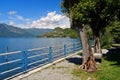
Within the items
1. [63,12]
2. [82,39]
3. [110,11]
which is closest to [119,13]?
[110,11]

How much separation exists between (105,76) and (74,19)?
538 centimetres

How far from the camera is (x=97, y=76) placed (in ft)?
44.9

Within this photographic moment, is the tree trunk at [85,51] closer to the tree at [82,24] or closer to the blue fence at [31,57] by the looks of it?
the tree at [82,24]

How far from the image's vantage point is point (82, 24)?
17.1 m

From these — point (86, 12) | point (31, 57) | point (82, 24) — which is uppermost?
point (86, 12)

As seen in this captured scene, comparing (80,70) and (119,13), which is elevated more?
(119,13)

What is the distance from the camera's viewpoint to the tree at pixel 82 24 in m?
16.2

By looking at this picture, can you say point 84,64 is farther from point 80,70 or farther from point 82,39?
point 82,39

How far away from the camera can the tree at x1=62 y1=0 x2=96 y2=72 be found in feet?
53.2

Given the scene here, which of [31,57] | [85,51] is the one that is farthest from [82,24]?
[31,57]

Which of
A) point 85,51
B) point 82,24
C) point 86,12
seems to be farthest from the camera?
point 86,12

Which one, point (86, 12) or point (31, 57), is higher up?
point (86, 12)

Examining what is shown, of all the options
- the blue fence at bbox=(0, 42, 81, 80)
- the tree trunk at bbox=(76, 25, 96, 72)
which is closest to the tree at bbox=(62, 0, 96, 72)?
the tree trunk at bbox=(76, 25, 96, 72)

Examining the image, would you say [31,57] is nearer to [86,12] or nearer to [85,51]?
[85,51]
